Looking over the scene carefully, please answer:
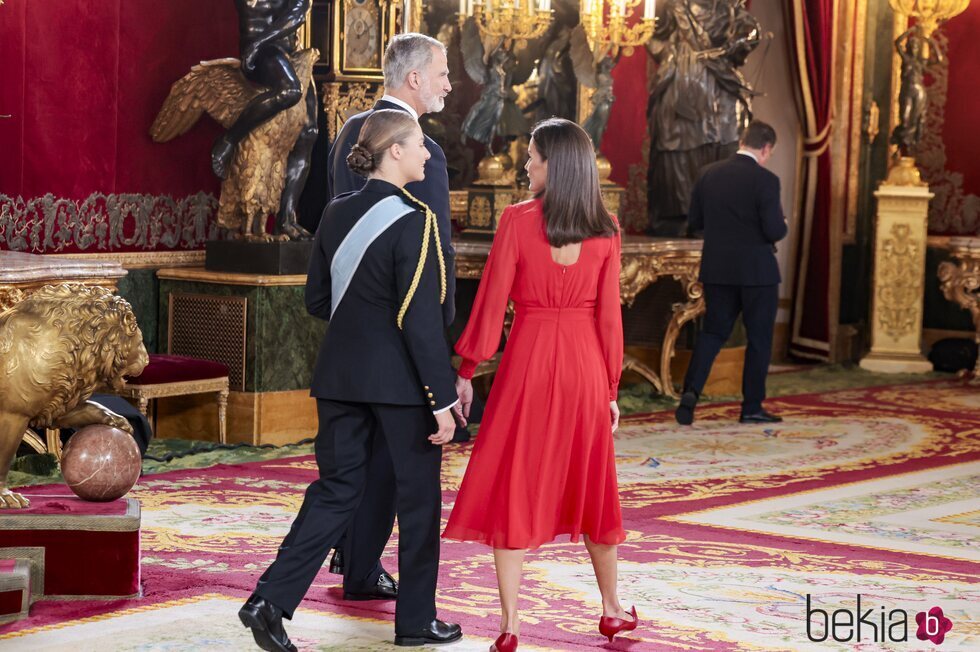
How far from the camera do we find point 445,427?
4.24 m

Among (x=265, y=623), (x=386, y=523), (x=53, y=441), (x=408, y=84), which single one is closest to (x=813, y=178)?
(x=53, y=441)

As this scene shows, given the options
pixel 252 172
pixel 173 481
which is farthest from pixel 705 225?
pixel 173 481

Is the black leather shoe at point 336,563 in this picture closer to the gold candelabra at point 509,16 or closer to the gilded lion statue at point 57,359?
the gilded lion statue at point 57,359

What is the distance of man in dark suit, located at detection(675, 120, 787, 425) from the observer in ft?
28.7

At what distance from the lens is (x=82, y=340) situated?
5.06m

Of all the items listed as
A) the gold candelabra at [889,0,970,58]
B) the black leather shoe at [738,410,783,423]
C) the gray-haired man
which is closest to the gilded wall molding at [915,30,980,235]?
the gold candelabra at [889,0,970,58]

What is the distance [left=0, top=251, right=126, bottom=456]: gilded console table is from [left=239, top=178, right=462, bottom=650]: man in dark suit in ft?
7.99

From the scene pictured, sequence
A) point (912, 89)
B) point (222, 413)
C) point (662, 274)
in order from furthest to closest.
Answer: point (912, 89)
point (662, 274)
point (222, 413)

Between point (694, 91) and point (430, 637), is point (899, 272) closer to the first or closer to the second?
point (694, 91)

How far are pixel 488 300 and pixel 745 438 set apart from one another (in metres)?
4.31

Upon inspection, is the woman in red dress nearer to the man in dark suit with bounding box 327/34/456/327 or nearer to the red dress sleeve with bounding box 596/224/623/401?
the red dress sleeve with bounding box 596/224/623/401

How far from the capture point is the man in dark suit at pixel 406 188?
4.81 meters

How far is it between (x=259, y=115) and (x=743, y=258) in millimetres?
2700

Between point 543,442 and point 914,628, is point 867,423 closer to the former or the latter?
point 914,628
